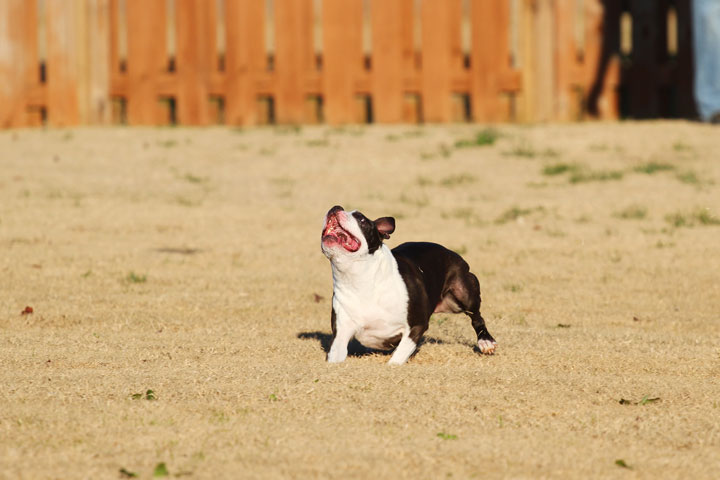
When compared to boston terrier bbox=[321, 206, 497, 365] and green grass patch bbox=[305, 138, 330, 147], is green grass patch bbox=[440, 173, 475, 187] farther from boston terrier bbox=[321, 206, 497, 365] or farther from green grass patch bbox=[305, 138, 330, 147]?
boston terrier bbox=[321, 206, 497, 365]

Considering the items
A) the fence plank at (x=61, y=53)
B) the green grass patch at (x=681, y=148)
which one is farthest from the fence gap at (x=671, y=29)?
the fence plank at (x=61, y=53)

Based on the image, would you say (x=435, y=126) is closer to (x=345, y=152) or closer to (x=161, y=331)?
(x=345, y=152)

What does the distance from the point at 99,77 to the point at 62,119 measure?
70 centimetres

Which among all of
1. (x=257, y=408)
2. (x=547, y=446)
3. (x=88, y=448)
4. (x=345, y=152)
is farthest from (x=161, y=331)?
(x=345, y=152)

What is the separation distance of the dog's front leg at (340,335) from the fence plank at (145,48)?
347 inches

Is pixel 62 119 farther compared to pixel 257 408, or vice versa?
pixel 62 119

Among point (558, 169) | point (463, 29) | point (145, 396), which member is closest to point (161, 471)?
point (145, 396)

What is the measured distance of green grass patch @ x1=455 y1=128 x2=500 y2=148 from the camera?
12805mm

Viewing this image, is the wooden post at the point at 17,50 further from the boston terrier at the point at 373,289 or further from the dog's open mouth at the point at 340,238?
the dog's open mouth at the point at 340,238

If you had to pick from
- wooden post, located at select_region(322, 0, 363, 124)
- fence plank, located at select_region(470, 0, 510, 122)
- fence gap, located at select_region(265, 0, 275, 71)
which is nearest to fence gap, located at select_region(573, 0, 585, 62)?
fence plank, located at select_region(470, 0, 510, 122)

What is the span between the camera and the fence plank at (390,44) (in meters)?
13.2

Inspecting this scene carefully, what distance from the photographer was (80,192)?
442 inches

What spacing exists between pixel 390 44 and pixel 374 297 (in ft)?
27.2

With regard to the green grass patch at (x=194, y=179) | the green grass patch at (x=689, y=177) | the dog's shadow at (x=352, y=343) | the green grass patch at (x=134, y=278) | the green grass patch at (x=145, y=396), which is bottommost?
the dog's shadow at (x=352, y=343)
